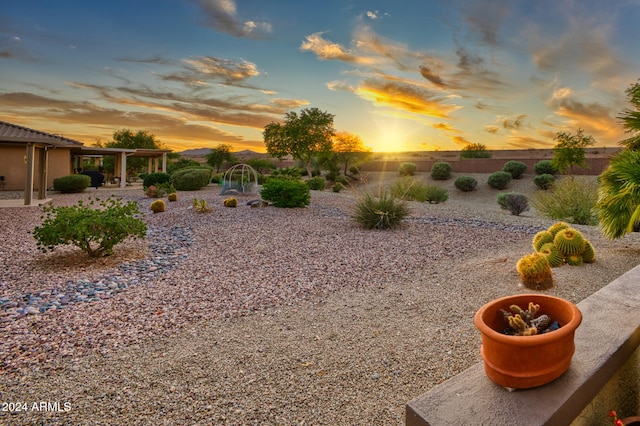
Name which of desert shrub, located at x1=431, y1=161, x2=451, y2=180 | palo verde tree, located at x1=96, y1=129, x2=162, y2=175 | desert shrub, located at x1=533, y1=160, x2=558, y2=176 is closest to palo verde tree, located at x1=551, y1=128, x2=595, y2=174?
desert shrub, located at x1=533, y1=160, x2=558, y2=176

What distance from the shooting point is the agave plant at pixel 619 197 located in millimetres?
5007

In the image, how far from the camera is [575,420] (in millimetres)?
1799

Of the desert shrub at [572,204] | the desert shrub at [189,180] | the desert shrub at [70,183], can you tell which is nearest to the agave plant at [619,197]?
the desert shrub at [572,204]

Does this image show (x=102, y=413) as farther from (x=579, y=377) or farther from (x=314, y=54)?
(x=314, y=54)

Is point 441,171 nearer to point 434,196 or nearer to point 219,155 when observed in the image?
point 434,196

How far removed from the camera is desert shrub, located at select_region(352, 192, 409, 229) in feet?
28.3

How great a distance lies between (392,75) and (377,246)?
7.26 m

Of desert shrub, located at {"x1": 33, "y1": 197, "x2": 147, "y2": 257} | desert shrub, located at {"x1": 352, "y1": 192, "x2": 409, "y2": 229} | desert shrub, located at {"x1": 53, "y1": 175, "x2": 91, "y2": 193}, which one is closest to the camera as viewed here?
desert shrub, located at {"x1": 33, "y1": 197, "x2": 147, "y2": 257}

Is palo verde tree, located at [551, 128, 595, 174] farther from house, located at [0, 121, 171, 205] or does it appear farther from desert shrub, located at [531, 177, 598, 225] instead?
house, located at [0, 121, 171, 205]

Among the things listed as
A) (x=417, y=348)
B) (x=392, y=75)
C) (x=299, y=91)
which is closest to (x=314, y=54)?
(x=299, y=91)

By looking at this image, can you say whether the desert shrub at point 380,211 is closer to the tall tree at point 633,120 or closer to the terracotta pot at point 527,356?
the tall tree at point 633,120

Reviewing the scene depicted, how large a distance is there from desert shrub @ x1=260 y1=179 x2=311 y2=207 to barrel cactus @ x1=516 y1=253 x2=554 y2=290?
826 cm

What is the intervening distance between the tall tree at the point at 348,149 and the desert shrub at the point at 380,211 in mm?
31372

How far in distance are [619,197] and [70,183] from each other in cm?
2054
